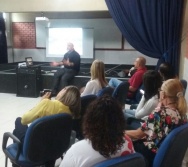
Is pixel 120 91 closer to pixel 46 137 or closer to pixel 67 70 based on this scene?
pixel 46 137

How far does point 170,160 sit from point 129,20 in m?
3.39

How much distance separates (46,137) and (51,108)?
0.90ft

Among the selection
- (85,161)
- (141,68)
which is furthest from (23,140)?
(141,68)

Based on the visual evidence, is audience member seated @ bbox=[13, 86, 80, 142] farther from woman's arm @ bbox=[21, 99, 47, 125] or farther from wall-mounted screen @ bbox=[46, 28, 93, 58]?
wall-mounted screen @ bbox=[46, 28, 93, 58]

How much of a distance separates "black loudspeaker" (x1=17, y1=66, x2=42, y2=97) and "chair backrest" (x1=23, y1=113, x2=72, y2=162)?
4.01 metres

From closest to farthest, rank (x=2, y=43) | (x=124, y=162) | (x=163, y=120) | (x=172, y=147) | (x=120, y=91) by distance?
(x=124, y=162)
(x=172, y=147)
(x=163, y=120)
(x=120, y=91)
(x=2, y=43)

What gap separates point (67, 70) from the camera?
5.92 meters

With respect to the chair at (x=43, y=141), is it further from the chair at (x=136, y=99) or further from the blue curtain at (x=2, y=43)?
the blue curtain at (x=2, y=43)

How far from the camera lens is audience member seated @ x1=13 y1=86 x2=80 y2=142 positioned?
2066 mm

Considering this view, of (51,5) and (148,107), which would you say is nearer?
(148,107)

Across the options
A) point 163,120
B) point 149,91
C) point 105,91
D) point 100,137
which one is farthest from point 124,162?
point 105,91

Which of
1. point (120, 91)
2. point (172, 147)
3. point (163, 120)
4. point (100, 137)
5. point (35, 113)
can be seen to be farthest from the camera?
point (120, 91)

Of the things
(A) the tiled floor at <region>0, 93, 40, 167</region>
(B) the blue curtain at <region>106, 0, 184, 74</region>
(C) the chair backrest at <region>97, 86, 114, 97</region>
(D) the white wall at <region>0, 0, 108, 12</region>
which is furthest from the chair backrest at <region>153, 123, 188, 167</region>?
(D) the white wall at <region>0, 0, 108, 12</region>

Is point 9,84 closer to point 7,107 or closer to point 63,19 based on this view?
point 7,107
